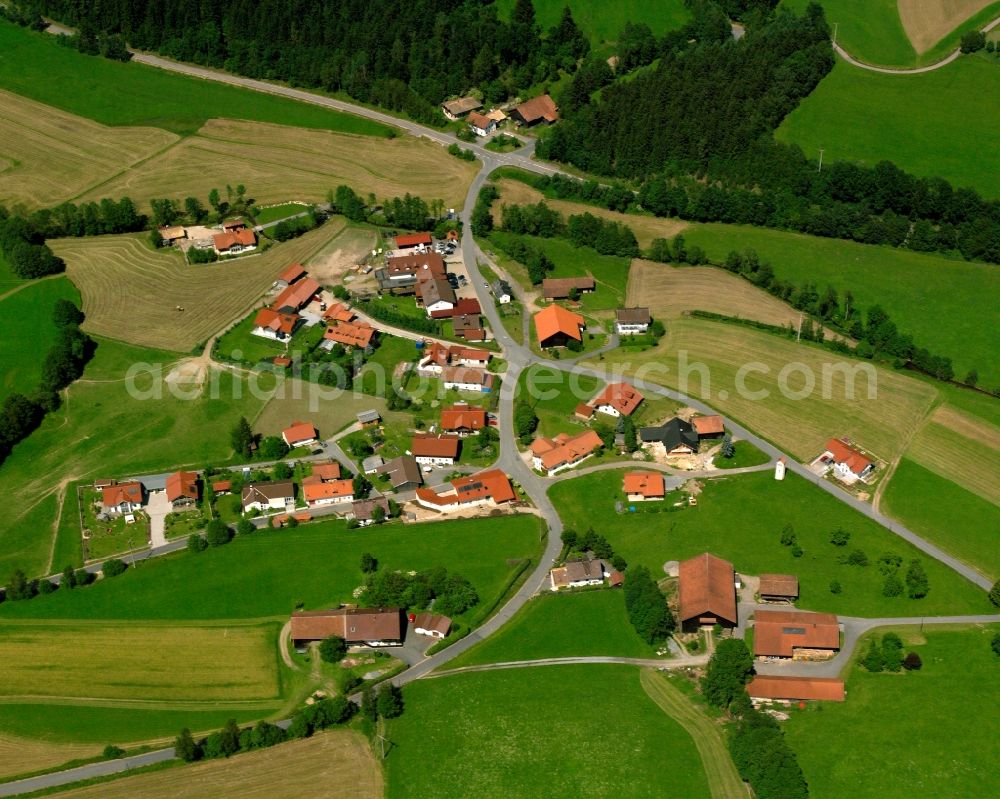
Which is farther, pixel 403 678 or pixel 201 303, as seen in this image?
pixel 201 303

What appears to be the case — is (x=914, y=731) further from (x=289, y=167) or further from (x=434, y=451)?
(x=289, y=167)

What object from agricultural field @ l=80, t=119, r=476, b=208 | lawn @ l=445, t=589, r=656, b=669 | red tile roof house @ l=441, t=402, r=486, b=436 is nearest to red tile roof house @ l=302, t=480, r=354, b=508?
red tile roof house @ l=441, t=402, r=486, b=436

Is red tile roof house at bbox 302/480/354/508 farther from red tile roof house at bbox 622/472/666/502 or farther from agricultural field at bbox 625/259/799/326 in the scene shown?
agricultural field at bbox 625/259/799/326

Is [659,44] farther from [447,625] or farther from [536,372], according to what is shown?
[447,625]

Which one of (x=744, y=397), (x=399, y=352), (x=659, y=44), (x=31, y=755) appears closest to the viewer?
(x=31, y=755)

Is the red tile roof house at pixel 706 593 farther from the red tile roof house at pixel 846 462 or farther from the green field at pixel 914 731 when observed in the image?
the red tile roof house at pixel 846 462

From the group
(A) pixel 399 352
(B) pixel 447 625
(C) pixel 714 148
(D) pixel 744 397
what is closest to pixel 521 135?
(C) pixel 714 148

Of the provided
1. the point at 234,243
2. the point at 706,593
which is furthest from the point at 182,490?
the point at 706,593
